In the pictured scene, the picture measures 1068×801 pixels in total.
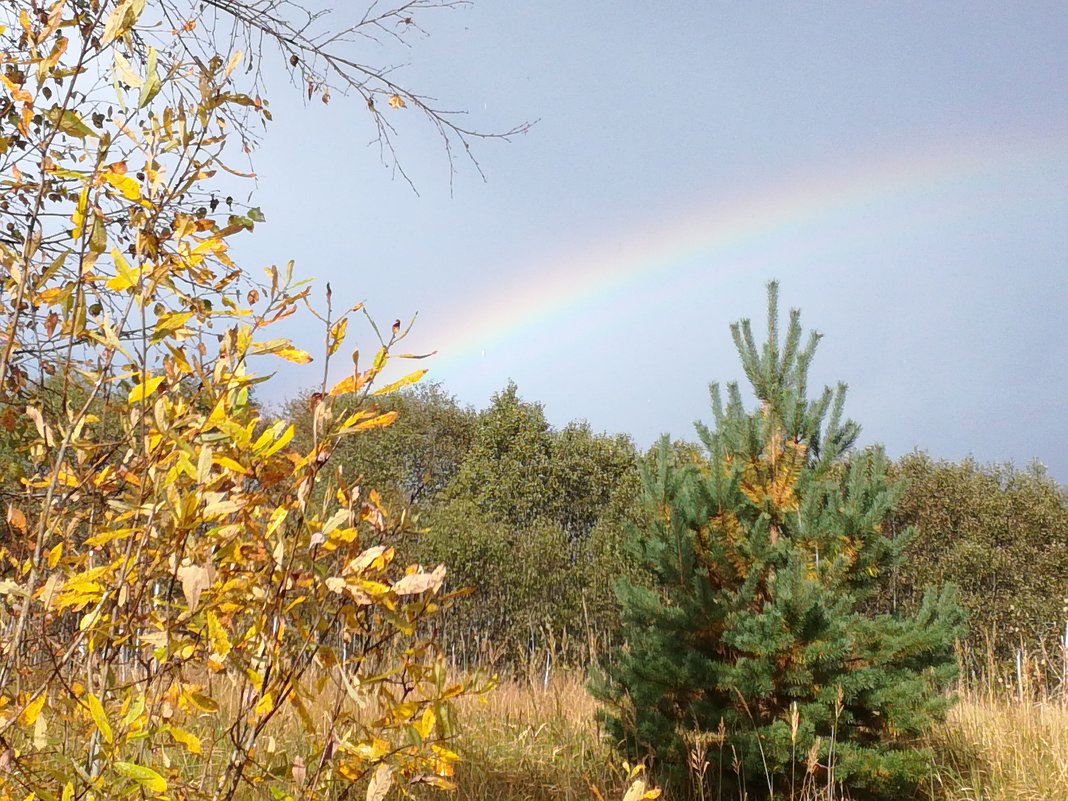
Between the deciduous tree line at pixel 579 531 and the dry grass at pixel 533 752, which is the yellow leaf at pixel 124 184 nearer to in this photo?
the dry grass at pixel 533 752

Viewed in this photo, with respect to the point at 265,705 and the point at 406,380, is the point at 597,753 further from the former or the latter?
the point at 406,380

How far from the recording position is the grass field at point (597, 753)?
12.0 ft

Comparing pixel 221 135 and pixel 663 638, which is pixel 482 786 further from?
pixel 221 135

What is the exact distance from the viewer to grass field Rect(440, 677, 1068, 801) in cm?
367

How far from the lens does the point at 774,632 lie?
11.1 ft

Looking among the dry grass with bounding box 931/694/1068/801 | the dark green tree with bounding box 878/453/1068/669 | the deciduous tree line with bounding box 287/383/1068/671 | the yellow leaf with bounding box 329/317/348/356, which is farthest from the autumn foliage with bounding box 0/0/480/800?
the dark green tree with bounding box 878/453/1068/669

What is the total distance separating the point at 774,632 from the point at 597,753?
135cm

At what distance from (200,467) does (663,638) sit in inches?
116

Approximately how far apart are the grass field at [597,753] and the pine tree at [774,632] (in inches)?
12.3

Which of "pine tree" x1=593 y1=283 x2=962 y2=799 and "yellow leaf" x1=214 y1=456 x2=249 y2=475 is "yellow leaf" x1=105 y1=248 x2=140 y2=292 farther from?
"pine tree" x1=593 y1=283 x2=962 y2=799

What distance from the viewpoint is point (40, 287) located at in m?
1.27

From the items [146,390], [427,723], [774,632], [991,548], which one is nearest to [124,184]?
[146,390]

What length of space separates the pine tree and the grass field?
0.31 metres

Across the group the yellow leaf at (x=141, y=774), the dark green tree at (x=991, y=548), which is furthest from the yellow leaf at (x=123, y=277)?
the dark green tree at (x=991, y=548)
